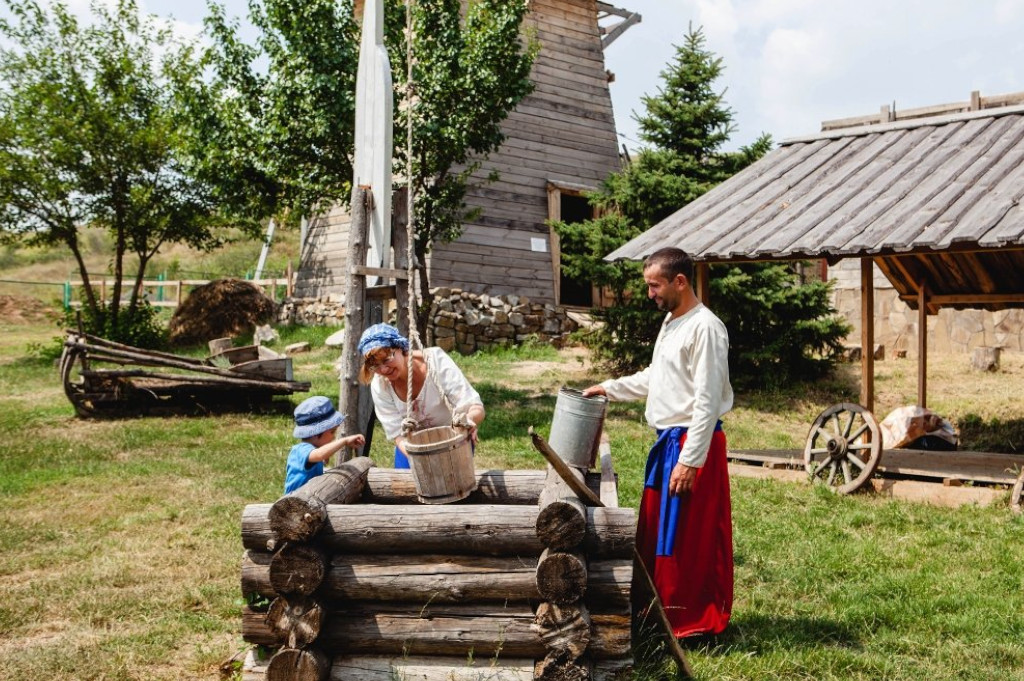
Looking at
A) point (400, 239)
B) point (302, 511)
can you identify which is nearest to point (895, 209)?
point (400, 239)

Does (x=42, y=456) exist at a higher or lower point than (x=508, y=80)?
lower

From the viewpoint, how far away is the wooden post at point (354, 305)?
19.5ft

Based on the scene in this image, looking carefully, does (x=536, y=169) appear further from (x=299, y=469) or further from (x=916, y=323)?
(x=299, y=469)

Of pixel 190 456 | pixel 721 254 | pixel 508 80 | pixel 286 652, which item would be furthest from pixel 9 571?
pixel 508 80

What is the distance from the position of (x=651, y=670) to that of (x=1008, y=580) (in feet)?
9.87

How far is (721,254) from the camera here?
8.49m

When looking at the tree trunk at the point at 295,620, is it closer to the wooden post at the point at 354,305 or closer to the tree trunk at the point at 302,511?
the tree trunk at the point at 302,511

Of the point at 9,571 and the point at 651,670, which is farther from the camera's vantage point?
the point at 9,571

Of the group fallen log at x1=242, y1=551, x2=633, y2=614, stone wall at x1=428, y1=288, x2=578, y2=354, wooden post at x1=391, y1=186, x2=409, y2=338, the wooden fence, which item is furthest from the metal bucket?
the wooden fence

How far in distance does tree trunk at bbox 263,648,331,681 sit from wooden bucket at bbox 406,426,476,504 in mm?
867

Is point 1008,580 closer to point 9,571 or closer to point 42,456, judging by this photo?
point 9,571

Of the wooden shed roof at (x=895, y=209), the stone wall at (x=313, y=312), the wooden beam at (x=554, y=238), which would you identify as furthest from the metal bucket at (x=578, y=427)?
the stone wall at (x=313, y=312)

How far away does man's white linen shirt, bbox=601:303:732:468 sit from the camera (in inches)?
166

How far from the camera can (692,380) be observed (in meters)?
4.35
